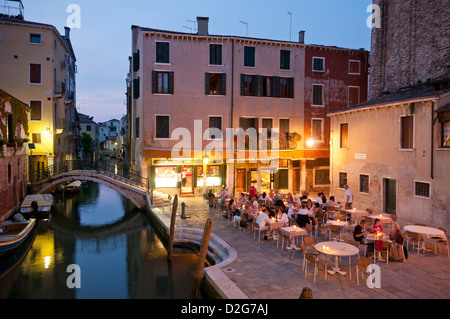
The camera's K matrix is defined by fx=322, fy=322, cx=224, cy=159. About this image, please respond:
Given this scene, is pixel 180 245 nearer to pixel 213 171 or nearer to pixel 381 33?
pixel 213 171

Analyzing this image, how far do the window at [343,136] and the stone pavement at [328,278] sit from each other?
9995 mm

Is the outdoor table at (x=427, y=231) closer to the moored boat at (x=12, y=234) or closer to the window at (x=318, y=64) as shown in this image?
the moored boat at (x=12, y=234)

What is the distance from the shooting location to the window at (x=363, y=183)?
59.0ft

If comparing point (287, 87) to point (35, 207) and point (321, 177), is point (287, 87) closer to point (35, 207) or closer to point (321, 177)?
point (321, 177)

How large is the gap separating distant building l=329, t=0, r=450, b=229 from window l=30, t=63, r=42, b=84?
2321 centimetres

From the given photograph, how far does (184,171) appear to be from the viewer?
23.3 metres

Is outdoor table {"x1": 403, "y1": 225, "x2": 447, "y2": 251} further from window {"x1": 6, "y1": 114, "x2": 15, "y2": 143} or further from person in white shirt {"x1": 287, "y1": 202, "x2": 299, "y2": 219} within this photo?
window {"x1": 6, "y1": 114, "x2": 15, "y2": 143}

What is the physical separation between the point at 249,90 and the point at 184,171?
757cm

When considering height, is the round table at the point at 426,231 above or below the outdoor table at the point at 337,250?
above

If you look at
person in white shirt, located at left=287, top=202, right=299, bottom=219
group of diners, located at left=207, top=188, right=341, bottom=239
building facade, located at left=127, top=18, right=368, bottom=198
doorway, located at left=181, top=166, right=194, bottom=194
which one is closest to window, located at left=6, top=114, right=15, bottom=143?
building facade, located at left=127, top=18, right=368, bottom=198

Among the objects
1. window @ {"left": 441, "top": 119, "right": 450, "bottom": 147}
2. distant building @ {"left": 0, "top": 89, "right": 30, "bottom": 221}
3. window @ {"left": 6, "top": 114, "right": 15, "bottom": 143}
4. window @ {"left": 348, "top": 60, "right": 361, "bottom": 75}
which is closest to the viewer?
window @ {"left": 441, "top": 119, "right": 450, "bottom": 147}

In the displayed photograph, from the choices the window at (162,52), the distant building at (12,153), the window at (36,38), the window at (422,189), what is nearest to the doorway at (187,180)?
the window at (162,52)

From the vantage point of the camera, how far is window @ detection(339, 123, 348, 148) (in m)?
19.7
